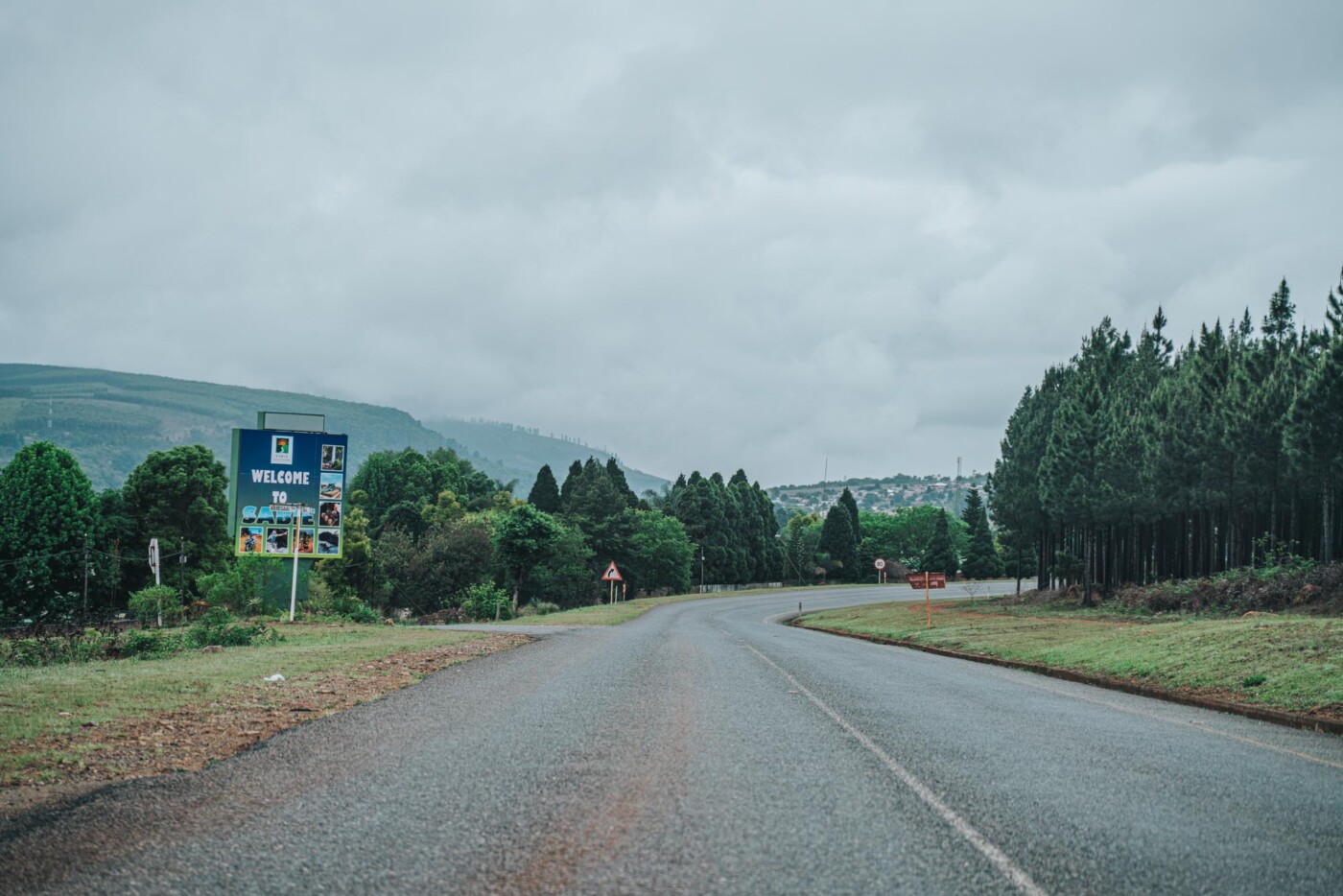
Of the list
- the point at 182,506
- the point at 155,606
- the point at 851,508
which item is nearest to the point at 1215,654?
the point at 155,606

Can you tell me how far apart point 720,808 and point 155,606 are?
38602 millimetres

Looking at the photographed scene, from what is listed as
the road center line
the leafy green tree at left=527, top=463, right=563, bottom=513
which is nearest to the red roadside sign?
the road center line

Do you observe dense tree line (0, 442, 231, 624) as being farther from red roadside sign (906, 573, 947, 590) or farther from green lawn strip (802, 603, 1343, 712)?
green lawn strip (802, 603, 1343, 712)

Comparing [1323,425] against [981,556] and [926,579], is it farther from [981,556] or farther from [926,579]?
[981,556]

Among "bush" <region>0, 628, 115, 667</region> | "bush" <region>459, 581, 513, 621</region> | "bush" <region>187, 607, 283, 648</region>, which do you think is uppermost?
"bush" <region>0, 628, 115, 667</region>

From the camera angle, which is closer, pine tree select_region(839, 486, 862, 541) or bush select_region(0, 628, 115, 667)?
bush select_region(0, 628, 115, 667)

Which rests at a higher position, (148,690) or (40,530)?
(40,530)

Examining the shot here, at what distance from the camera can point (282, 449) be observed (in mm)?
42688

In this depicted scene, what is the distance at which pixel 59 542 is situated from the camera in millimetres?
60031

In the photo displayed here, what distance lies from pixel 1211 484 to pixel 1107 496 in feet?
15.1

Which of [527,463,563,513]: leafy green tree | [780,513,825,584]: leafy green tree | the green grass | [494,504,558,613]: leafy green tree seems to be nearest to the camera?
the green grass

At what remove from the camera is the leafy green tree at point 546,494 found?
363 feet

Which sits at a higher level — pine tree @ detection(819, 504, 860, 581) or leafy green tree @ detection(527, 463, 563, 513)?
leafy green tree @ detection(527, 463, 563, 513)

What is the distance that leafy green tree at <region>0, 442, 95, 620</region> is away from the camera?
190 feet
